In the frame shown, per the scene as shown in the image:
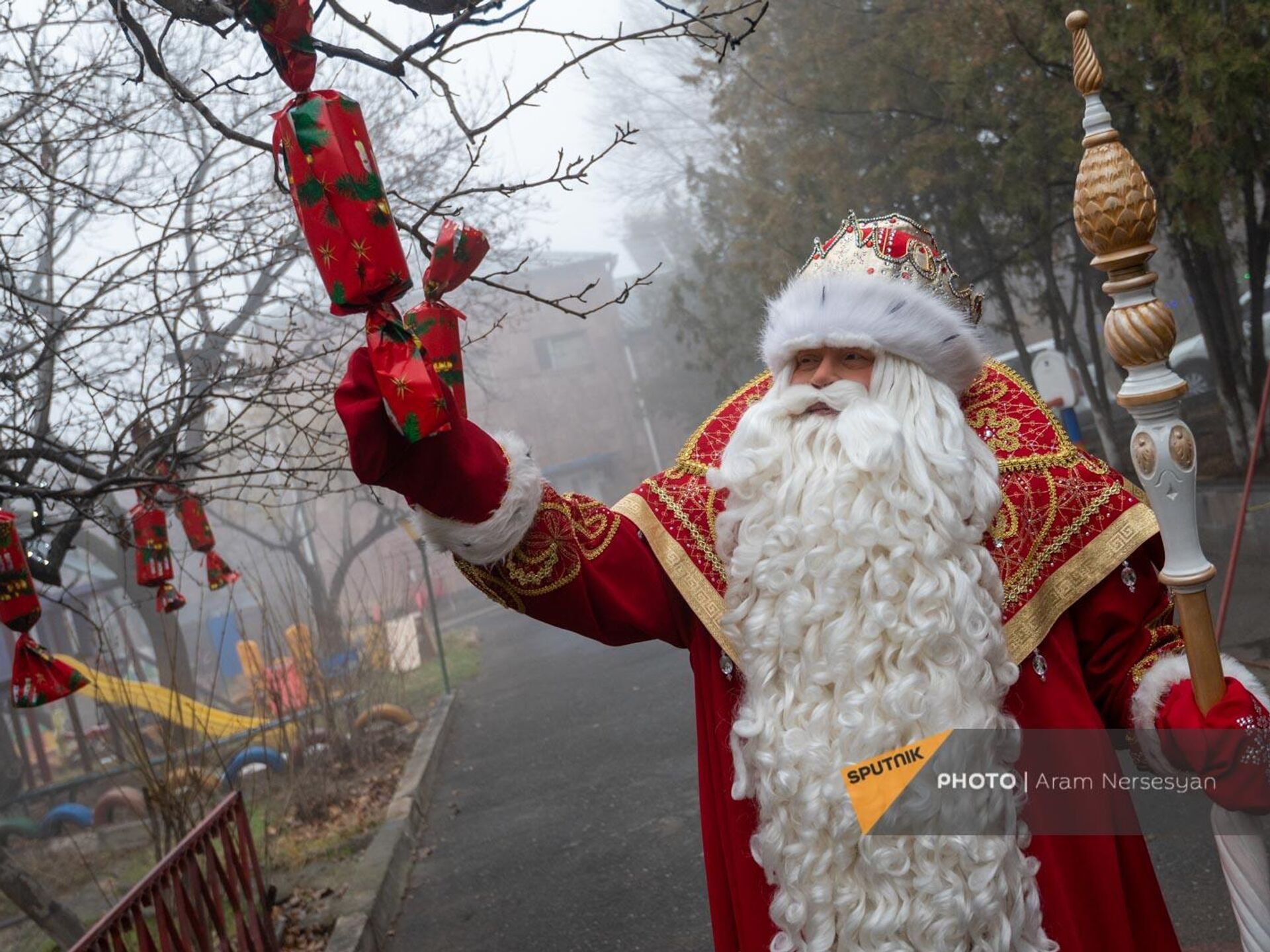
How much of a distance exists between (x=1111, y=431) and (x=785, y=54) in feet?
18.3

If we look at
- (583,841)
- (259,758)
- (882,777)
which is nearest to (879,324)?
(882,777)

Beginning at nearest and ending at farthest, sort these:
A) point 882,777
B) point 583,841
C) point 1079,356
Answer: point 882,777
point 583,841
point 1079,356

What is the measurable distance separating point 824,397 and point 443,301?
0.79m

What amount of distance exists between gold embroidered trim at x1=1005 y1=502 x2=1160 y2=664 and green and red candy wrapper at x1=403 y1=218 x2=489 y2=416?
1.17 meters

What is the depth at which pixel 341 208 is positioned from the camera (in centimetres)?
199

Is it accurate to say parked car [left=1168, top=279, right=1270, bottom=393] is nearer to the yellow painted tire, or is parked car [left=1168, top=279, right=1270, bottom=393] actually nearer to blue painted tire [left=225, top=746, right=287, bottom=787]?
the yellow painted tire

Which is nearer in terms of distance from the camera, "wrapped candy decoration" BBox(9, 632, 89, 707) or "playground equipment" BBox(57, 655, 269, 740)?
"wrapped candy decoration" BBox(9, 632, 89, 707)

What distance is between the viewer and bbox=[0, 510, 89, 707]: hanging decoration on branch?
4113 millimetres

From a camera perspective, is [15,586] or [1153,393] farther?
[15,586]

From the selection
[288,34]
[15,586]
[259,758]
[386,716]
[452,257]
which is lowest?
[386,716]

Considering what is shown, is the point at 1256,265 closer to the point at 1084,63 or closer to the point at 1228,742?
the point at 1084,63

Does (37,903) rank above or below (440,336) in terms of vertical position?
below

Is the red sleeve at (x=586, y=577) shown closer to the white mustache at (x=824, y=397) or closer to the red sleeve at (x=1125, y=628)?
the white mustache at (x=824, y=397)

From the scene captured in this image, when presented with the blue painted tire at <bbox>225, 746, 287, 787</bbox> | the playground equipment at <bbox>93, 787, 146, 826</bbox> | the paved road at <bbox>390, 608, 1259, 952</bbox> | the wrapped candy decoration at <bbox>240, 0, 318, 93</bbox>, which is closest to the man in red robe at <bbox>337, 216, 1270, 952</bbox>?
the wrapped candy decoration at <bbox>240, 0, 318, 93</bbox>
